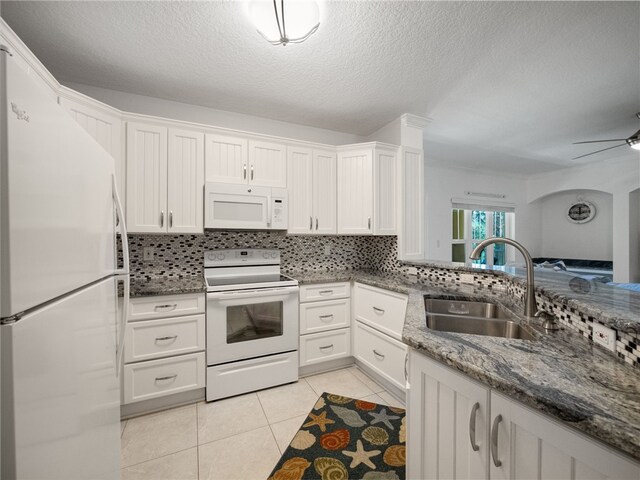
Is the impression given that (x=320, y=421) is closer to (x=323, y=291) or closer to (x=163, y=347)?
(x=323, y=291)

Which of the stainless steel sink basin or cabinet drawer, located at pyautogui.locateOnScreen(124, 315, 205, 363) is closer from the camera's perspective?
the stainless steel sink basin

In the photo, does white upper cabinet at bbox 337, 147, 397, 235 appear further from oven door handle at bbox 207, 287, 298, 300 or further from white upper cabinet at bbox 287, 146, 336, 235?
oven door handle at bbox 207, 287, 298, 300

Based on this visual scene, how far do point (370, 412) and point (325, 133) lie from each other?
9.31 feet

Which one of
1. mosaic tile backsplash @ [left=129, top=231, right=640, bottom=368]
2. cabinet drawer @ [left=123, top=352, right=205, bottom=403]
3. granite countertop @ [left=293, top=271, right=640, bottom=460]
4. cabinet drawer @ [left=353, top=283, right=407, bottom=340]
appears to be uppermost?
mosaic tile backsplash @ [left=129, top=231, right=640, bottom=368]

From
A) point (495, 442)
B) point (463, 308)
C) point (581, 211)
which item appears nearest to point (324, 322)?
point (463, 308)

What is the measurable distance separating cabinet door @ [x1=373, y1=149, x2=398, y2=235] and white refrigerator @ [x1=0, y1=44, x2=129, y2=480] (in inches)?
89.8

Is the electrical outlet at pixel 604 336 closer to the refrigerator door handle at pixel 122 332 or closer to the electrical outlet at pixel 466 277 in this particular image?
the electrical outlet at pixel 466 277

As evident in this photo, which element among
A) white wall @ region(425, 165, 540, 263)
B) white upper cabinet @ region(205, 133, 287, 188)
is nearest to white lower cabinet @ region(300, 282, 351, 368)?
white upper cabinet @ region(205, 133, 287, 188)

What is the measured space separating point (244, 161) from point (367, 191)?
1256 millimetres

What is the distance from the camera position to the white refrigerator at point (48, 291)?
20.0 inches

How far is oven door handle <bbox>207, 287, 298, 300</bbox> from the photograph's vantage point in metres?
2.05

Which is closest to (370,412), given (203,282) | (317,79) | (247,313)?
(247,313)

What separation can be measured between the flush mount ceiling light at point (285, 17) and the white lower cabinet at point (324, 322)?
1836 mm

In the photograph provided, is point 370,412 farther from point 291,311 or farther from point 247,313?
point 247,313
